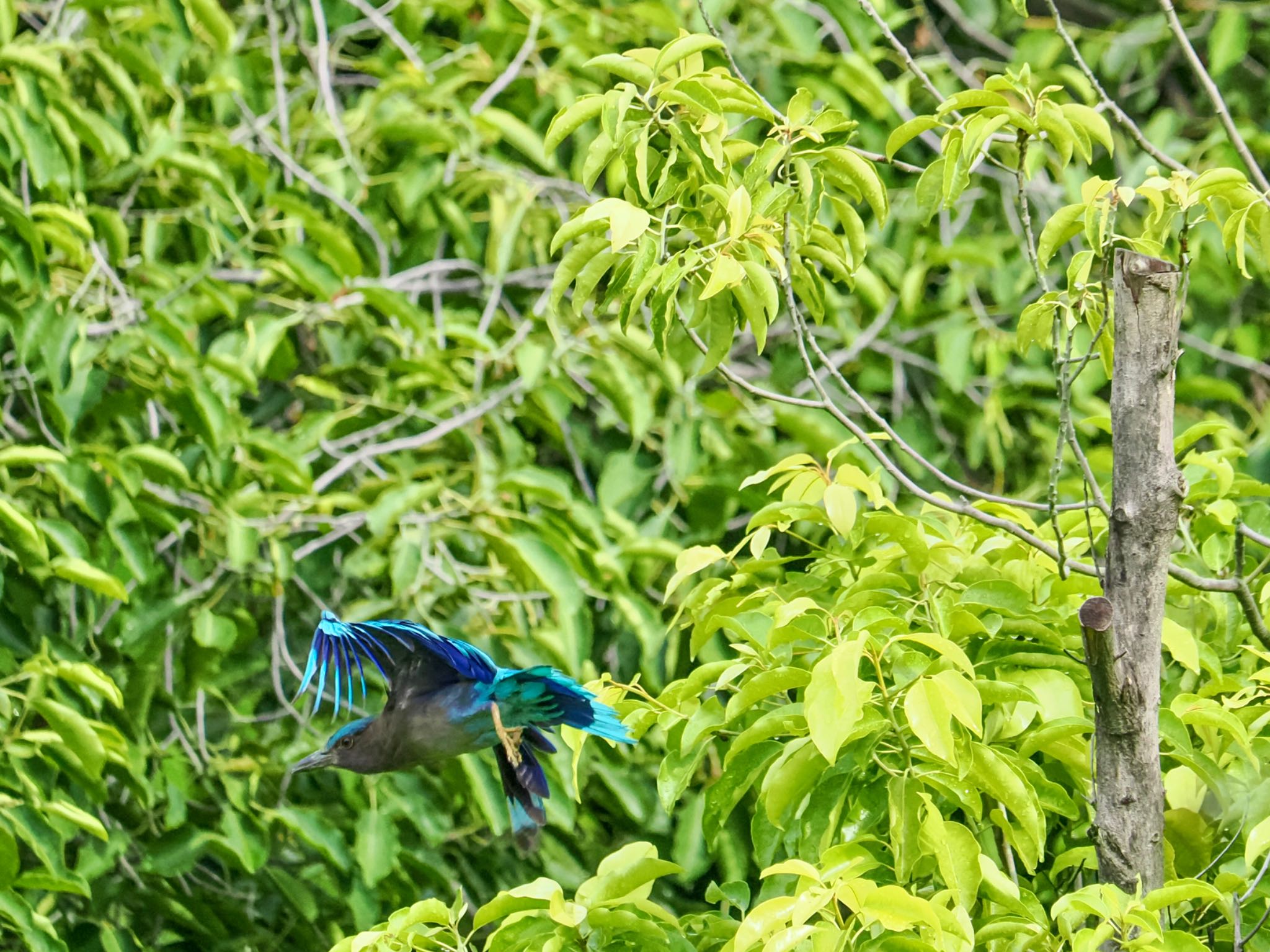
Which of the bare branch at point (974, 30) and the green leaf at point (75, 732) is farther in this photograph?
the bare branch at point (974, 30)

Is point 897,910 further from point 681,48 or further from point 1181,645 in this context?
point 681,48

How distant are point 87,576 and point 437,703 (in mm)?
1079

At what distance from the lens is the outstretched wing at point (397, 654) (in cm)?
147

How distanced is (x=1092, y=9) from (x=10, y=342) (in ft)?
8.50

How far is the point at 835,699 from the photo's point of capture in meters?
1.16

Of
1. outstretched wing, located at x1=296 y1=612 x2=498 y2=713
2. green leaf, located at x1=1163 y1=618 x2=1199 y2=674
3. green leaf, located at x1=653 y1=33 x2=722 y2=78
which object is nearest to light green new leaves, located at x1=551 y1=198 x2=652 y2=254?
green leaf, located at x1=653 y1=33 x2=722 y2=78

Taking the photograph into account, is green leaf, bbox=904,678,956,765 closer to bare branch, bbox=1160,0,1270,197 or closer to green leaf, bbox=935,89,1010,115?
green leaf, bbox=935,89,1010,115

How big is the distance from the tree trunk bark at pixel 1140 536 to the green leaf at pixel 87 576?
1.62 metres

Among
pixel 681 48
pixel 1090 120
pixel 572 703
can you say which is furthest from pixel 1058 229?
pixel 572 703

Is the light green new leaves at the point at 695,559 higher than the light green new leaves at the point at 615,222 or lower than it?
lower

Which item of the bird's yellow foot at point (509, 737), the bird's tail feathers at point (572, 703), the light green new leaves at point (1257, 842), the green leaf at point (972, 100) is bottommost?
the bird's yellow foot at point (509, 737)

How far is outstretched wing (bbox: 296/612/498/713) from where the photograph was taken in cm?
147

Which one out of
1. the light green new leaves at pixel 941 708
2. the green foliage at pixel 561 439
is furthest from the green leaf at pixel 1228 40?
the light green new leaves at pixel 941 708

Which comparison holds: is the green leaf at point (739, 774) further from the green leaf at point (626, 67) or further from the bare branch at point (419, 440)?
the bare branch at point (419, 440)
